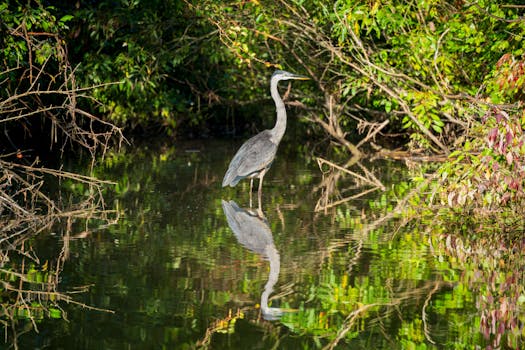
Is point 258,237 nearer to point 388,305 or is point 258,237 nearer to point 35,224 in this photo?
point 35,224

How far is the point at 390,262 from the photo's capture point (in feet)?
28.8

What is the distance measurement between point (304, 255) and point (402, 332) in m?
2.63

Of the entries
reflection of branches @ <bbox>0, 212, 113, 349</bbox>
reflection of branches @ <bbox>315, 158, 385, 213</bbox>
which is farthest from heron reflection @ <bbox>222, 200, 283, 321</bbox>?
reflection of branches @ <bbox>0, 212, 113, 349</bbox>

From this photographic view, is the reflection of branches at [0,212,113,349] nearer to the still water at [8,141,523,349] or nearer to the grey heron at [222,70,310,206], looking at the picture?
the still water at [8,141,523,349]

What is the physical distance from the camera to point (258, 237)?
10.0 m

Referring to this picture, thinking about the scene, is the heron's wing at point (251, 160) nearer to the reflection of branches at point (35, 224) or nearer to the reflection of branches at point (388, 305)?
the reflection of branches at point (35, 224)

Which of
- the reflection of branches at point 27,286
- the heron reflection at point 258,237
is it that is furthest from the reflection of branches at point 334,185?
the reflection of branches at point 27,286

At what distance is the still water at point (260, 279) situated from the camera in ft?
21.3

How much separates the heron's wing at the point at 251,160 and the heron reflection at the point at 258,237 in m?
0.45

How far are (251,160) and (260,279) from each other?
491 centimetres

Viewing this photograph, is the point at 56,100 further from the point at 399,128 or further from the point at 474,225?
the point at 474,225

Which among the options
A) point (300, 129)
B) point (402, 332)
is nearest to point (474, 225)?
point (402, 332)

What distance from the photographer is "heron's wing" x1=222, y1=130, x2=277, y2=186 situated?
12797mm

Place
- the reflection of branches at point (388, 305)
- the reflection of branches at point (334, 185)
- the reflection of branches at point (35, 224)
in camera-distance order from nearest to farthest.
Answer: the reflection of branches at point (388, 305)
the reflection of branches at point (35, 224)
the reflection of branches at point (334, 185)
